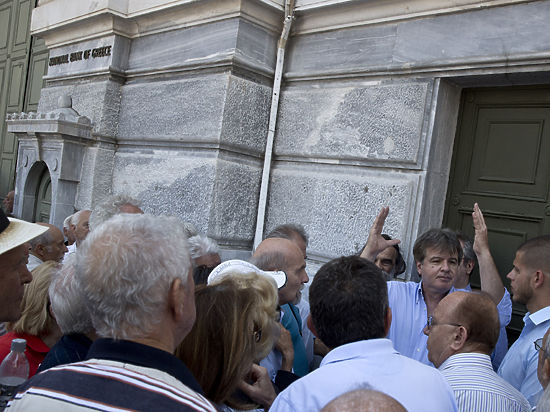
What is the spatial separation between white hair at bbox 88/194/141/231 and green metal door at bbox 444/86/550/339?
7.72 feet

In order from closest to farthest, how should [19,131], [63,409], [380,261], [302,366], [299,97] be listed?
1. [63,409]
2. [302,366]
3. [380,261]
4. [299,97]
5. [19,131]

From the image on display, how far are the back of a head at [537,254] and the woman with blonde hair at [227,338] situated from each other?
148 cm

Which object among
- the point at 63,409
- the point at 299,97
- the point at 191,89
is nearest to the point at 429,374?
the point at 63,409

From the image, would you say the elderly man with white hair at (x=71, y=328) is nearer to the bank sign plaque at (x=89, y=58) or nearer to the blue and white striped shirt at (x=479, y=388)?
the blue and white striped shirt at (x=479, y=388)

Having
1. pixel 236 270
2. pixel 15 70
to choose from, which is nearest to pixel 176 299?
pixel 236 270

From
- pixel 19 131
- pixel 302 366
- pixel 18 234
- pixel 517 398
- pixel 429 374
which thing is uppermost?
pixel 19 131

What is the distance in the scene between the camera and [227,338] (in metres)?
1.63

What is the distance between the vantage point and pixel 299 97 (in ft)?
15.0

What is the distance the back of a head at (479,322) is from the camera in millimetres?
2037

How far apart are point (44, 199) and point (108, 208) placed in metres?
2.75

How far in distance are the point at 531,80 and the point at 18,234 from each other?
3.11 meters

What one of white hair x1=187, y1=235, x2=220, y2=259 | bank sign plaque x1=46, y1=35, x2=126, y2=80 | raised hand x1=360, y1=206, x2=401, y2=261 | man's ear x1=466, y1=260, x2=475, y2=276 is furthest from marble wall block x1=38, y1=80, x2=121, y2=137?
man's ear x1=466, y1=260, x2=475, y2=276

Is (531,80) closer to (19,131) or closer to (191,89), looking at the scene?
(191,89)

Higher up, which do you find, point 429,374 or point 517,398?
point 429,374
